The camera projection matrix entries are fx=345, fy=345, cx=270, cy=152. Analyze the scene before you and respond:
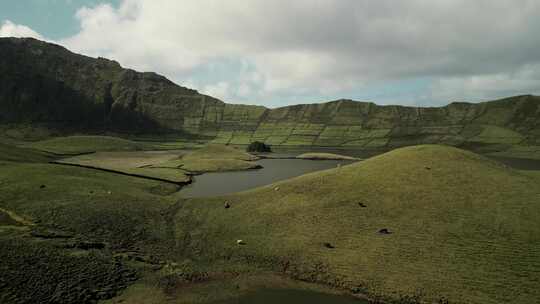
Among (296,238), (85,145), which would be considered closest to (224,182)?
(296,238)

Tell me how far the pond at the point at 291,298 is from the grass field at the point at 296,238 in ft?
3.71

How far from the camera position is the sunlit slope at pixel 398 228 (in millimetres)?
33156

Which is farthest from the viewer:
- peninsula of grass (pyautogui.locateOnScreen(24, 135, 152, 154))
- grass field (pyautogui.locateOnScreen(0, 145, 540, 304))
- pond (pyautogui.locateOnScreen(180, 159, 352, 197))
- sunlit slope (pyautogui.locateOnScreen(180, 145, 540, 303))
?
peninsula of grass (pyautogui.locateOnScreen(24, 135, 152, 154))

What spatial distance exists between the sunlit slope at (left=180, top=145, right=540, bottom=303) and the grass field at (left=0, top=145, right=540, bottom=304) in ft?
0.54

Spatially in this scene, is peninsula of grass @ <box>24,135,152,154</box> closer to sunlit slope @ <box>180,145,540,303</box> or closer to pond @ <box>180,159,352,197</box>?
pond @ <box>180,159,352,197</box>

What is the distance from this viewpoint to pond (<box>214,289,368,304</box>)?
1243 inches

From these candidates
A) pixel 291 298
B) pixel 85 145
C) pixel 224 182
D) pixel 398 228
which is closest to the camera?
pixel 291 298

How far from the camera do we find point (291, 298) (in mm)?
32281

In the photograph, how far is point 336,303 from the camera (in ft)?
103

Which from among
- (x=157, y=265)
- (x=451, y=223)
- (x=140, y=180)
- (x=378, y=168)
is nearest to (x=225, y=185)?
(x=140, y=180)

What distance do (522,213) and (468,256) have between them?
45.6 feet

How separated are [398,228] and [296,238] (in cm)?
1269

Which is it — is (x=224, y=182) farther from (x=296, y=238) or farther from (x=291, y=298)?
(x=291, y=298)

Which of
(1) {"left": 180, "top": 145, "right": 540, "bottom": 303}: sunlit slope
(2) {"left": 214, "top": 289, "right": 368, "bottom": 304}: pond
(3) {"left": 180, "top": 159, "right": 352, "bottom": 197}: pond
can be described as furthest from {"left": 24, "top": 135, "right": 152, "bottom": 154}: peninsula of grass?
(2) {"left": 214, "top": 289, "right": 368, "bottom": 304}: pond
